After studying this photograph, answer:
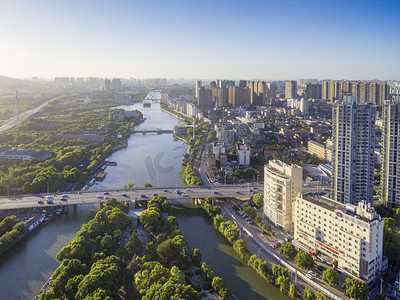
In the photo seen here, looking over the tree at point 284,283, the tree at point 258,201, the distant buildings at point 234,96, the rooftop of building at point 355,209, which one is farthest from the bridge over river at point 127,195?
the distant buildings at point 234,96

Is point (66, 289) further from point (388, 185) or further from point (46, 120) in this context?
point (46, 120)

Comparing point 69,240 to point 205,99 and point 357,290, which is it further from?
point 205,99

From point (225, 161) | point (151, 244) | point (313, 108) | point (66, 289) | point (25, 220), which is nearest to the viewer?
point (66, 289)

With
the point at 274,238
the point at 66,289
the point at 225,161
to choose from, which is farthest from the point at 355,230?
the point at 225,161

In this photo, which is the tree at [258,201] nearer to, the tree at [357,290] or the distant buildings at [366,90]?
the tree at [357,290]

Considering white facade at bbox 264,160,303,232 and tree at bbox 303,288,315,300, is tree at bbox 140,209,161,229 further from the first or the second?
tree at bbox 303,288,315,300

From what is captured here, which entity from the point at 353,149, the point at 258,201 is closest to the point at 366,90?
the point at 353,149
